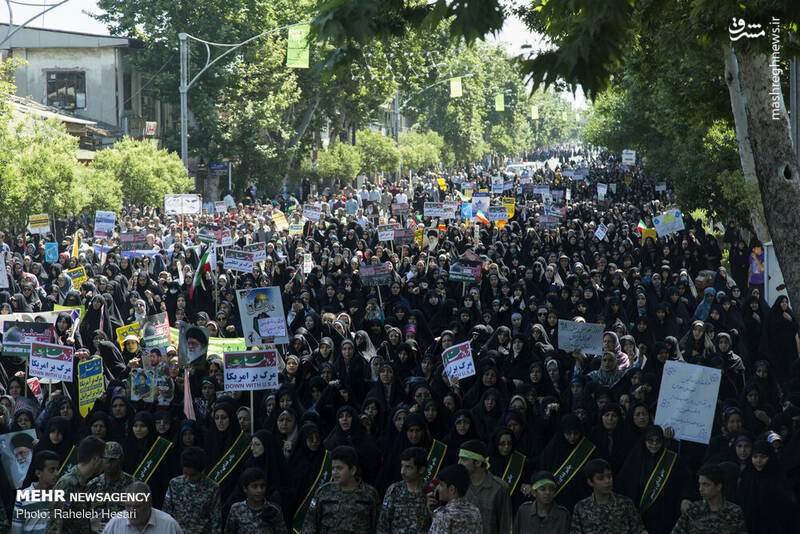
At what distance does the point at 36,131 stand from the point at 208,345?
1755cm

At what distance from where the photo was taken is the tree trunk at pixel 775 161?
7928 millimetres

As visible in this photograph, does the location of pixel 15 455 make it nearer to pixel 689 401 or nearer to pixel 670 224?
pixel 689 401

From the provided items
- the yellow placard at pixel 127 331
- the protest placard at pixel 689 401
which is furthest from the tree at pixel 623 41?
the yellow placard at pixel 127 331

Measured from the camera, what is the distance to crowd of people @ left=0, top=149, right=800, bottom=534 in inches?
272

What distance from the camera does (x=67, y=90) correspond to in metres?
44.6

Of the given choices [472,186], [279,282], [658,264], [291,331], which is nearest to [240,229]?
[279,282]

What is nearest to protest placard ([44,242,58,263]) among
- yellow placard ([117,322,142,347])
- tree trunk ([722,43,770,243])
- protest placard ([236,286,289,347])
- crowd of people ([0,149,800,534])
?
crowd of people ([0,149,800,534])

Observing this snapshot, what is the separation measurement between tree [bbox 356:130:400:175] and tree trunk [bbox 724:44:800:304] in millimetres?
47771

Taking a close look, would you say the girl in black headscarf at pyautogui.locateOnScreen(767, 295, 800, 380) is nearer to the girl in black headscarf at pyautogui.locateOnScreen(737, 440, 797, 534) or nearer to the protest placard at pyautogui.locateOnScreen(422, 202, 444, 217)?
the girl in black headscarf at pyautogui.locateOnScreen(737, 440, 797, 534)

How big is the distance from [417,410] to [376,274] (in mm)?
7276

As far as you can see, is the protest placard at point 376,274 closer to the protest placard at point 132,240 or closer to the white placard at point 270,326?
the white placard at point 270,326

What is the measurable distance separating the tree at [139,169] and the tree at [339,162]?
17199 millimetres

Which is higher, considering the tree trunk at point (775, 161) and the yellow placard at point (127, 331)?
the tree trunk at point (775, 161)

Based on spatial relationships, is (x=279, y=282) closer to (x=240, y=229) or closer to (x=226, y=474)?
(x=240, y=229)
